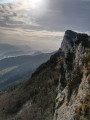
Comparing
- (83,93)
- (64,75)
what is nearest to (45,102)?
(64,75)

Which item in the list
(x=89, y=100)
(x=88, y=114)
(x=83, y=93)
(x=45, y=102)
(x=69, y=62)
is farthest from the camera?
(x=45, y=102)


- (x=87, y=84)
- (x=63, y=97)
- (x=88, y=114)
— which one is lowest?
(x=63, y=97)

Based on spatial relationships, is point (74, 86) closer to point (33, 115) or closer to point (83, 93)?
point (83, 93)

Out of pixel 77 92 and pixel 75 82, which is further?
pixel 75 82

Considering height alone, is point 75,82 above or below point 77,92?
above

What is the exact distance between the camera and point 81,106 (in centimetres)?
4162

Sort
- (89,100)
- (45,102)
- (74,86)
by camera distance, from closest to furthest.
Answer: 1. (89,100)
2. (74,86)
3. (45,102)

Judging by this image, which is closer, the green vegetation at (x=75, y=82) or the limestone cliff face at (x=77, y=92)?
the limestone cliff face at (x=77, y=92)

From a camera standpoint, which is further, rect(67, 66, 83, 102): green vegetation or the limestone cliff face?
rect(67, 66, 83, 102): green vegetation

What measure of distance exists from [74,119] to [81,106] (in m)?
2.85

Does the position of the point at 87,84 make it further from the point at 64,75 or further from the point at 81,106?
the point at 64,75

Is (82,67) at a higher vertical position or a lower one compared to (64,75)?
higher

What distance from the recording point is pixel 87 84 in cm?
4600

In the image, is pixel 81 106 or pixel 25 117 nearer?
pixel 81 106
